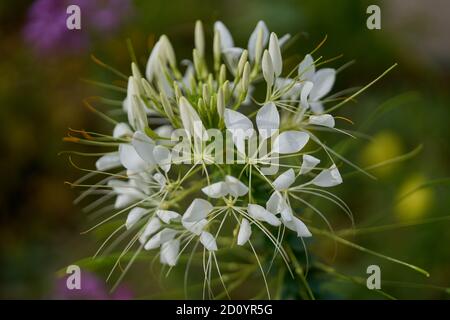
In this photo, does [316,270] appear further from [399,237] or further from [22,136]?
[22,136]

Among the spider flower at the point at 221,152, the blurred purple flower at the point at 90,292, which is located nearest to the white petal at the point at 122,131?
the spider flower at the point at 221,152

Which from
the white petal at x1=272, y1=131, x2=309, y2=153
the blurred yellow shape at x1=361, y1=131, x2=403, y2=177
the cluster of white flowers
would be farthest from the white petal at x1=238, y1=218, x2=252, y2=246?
the blurred yellow shape at x1=361, y1=131, x2=403, y2=177


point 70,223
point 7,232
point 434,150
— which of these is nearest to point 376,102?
point 434,150

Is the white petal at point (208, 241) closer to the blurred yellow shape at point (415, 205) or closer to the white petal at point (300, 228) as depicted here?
the white petal at point (300, 228)

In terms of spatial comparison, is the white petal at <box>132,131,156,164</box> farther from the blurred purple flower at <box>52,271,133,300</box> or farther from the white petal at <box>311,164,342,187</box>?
the blurred purple flower at <box>52,271,133,300</box>

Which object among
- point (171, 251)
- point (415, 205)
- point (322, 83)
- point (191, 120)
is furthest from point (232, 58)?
point (415, 205)

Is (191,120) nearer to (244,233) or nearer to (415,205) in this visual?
(244,233)
